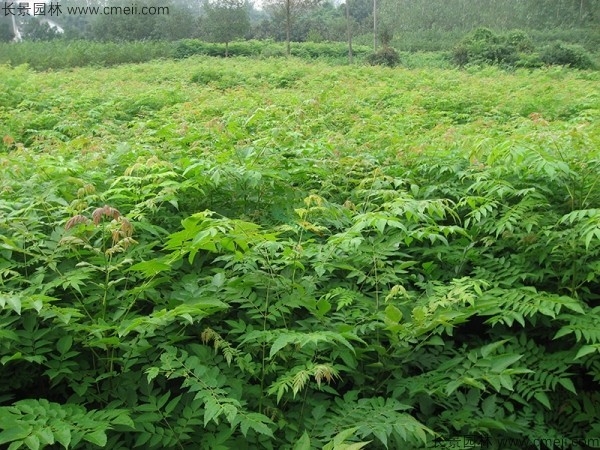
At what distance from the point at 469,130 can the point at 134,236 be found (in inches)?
167

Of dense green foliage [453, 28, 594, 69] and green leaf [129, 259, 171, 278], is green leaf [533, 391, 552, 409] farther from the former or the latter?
dense green foliage [453, 28, 594, 69]

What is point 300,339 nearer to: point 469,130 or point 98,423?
point 98,423

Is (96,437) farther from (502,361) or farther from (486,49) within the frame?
(486,49)

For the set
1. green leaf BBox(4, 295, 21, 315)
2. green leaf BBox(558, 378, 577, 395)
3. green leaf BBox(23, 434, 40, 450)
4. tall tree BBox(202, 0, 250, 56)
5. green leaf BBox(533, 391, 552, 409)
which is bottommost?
green leaf BBox(533, 391, 552, 409)

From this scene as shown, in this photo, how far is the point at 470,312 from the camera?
2.62 m

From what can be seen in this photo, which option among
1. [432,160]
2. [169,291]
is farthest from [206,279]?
[432,160]

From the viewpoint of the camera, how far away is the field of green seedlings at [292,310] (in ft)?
7.38

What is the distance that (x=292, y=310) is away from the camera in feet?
9.01

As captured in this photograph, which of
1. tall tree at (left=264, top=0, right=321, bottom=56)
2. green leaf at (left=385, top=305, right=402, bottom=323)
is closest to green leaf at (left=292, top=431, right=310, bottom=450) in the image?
green leaf at (left=385, top=305, right=402, bottom=323)

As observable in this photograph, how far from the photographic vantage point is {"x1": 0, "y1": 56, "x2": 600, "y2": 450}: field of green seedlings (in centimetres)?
225

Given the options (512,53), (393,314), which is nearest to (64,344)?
(393,314)

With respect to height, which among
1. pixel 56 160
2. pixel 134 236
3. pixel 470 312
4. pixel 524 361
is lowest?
pixel 524 361

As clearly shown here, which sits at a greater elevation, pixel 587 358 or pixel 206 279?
pixel 206 279

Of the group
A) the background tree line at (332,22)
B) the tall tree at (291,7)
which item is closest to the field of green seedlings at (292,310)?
the background tree line at (332,22)
